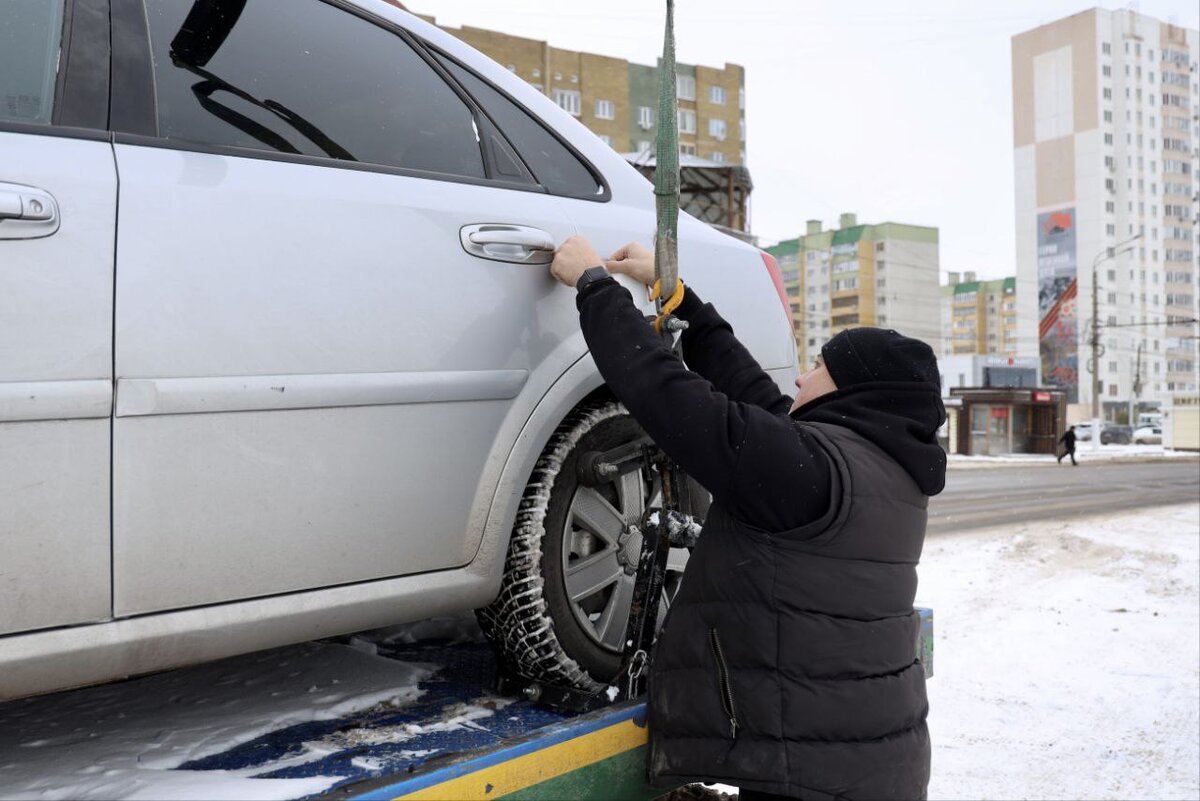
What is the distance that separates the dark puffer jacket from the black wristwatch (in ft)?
0.12

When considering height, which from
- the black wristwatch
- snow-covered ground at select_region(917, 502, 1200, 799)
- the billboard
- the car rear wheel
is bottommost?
snow-covered ground at select_region(917, 502, 1200, 799)

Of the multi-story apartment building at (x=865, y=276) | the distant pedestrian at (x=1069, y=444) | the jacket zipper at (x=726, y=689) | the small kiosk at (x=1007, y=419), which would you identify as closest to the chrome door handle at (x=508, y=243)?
the jacket zipper at (x=726, y=689)

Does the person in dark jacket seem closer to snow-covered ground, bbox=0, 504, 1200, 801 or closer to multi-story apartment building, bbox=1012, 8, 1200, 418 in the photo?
snow-covered ground, bbox=0, 504, 1200, 801

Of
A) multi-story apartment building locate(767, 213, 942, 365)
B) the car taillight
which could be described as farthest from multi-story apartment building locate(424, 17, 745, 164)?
the car taillight

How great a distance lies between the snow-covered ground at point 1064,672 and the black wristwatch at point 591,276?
280 cm

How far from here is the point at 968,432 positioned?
116 feet

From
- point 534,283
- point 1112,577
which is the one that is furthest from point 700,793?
point 1112,577

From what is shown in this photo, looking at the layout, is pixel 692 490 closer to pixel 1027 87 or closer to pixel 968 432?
pixel 968 432

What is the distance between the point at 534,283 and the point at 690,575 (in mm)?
693

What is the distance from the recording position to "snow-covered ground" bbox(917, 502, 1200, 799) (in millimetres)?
3799

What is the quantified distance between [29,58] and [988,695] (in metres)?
4.81

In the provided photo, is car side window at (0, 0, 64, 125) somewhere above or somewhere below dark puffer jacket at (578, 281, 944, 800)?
above

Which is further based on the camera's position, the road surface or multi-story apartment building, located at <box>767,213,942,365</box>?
multi-story apartment building, located at <box>767,213,942,365</box>

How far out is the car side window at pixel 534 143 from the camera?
2.12 metres
